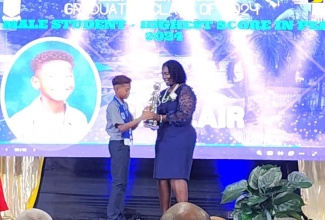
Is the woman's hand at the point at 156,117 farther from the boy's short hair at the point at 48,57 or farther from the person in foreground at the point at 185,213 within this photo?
the person in foreground at the point at 185,213

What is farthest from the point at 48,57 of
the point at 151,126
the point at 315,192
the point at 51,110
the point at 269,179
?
the point at 269,179

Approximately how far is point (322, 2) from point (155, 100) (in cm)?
137

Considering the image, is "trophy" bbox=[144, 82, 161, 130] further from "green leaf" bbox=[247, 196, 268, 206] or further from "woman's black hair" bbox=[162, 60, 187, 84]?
"green leaf" bbox=[247, 196, 268, 206]

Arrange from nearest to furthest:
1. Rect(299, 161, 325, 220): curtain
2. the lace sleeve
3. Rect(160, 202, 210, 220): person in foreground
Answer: Rect(160, 202, 210, 220): person in foreground, the lace sleeve, Rect(299, 161, 325, 220): curtain

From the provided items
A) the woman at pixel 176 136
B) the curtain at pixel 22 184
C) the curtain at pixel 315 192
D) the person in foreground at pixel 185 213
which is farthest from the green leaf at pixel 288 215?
the curtain at pixel 22 184

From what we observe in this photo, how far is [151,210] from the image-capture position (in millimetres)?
4090

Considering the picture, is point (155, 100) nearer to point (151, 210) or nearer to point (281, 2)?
point (151, 210)

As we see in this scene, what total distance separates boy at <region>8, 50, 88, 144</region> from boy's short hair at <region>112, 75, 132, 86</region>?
32cm

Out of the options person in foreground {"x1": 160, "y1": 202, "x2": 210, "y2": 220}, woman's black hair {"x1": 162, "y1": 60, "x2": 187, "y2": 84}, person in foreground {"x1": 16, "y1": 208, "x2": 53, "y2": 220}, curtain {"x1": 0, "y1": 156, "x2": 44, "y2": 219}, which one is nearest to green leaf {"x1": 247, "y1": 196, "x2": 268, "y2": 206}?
person in foreground {"x1": 160, "y1": 202, "x2": 210, "y2": 220}

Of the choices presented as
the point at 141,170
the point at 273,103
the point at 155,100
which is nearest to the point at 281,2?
the point at 273,103

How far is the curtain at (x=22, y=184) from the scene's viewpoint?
4.21 m

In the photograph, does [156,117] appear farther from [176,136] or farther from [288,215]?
[288,215]

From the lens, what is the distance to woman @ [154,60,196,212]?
149 inches

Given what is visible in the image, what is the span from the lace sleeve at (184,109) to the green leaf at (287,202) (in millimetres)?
2504
